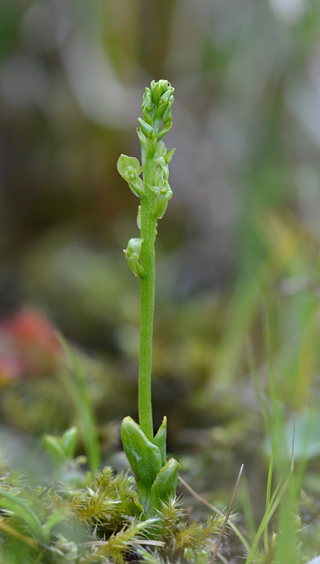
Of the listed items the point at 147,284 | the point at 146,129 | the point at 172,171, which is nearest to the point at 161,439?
the point at 147,284

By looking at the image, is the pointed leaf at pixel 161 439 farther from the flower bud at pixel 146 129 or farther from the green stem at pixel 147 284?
the flower bud at pixel 146 129

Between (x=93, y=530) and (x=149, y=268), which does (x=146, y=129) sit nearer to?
(x=149, y=268)

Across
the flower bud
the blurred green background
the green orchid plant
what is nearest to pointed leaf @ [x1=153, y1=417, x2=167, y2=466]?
the green orchid plant

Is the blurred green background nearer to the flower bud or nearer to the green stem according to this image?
the green stem

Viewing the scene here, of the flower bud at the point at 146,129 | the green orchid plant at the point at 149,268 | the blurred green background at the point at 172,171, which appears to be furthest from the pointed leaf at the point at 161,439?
the blurred green background at the point at 172,171

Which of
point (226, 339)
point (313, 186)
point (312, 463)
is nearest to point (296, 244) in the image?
point (226, 339)

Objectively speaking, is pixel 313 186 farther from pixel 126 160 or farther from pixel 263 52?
pixel 126 160
